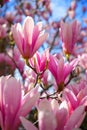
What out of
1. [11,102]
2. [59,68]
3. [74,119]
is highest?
[59,68]

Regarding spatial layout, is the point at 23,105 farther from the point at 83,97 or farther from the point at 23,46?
the point at 23,46

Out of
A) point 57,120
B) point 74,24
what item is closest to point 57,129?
point 57,120

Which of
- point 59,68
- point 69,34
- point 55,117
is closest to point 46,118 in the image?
point 55,117

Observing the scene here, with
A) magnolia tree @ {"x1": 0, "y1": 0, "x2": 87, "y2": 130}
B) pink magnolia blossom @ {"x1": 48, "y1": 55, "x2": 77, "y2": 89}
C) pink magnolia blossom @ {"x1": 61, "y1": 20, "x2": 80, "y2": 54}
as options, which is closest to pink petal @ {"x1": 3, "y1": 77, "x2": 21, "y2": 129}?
magnolia tree @ {"x1": 0, "y1": 0, "x2": 87, "y2": 130}

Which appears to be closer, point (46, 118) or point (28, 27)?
point (46, 118)

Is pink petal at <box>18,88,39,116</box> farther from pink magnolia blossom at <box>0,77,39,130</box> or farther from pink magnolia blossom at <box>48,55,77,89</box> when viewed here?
pink magnolia blossom at <box>48,55,77,89</box>

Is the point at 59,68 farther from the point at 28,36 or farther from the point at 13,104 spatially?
the point at 13,104
